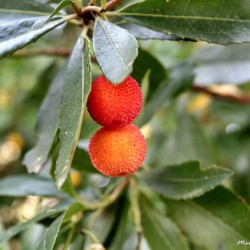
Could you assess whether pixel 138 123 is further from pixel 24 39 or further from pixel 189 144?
pixel 189 144

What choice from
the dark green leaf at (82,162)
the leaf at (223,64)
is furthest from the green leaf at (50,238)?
the leaf at (223,64)

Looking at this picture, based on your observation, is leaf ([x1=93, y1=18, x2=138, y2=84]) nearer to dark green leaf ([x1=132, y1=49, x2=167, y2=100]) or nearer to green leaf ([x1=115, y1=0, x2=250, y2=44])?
green leaf ([x1=115, y1=0, x2=250, y2=44])

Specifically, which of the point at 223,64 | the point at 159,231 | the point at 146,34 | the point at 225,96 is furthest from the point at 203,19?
the point at 225,96

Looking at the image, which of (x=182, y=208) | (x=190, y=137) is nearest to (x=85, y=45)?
(x=182, y=208)

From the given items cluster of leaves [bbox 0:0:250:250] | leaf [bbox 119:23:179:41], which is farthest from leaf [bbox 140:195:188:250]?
leaf [bbox 119:23:179:41]

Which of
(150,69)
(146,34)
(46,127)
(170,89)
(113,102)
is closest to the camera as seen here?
(113,102)

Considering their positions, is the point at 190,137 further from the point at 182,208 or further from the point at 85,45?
the point at 85,45
